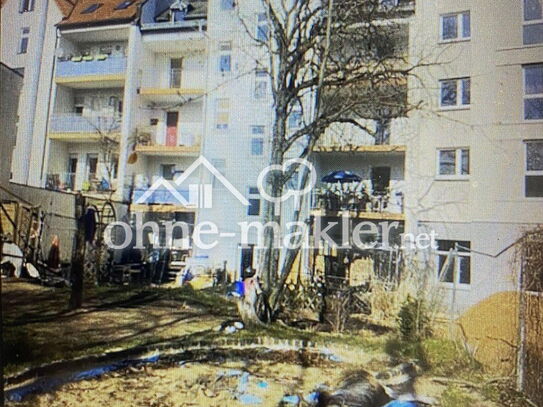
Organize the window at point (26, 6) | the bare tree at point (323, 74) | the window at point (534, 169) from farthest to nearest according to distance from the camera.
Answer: the window at point (26, 6) < the bare tree at point (323, 74) < the window at point (534, 169)

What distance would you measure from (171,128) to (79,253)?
1.51 feet

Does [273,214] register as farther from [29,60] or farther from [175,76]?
[29,60]

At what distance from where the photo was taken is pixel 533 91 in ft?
3.09

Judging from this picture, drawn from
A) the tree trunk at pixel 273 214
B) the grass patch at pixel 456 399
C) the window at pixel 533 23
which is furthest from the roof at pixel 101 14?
the grass patch at pixel 456 399

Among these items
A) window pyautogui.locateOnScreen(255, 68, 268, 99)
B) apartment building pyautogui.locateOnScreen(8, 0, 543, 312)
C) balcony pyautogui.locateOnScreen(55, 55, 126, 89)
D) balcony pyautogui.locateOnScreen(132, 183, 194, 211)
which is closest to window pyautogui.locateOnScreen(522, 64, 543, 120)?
apartment building pyautogui.locateOnScreen(8, 0, 543, 312)

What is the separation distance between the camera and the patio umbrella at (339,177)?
0.99 meters

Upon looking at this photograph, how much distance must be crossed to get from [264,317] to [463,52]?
0.86 meters

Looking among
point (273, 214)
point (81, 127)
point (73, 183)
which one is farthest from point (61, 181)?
point (273, 214)

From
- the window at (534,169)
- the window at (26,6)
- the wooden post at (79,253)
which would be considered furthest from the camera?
the window at (26,6)

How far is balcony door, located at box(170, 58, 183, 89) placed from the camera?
1105 millimetres

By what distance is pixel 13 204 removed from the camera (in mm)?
1162

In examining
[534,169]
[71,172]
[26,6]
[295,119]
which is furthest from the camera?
[26,6]

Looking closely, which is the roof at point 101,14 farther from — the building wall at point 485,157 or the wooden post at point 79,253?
the building wall at point 485,157

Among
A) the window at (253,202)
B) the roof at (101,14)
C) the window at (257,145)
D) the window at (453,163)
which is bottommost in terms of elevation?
the window at (253,202)
